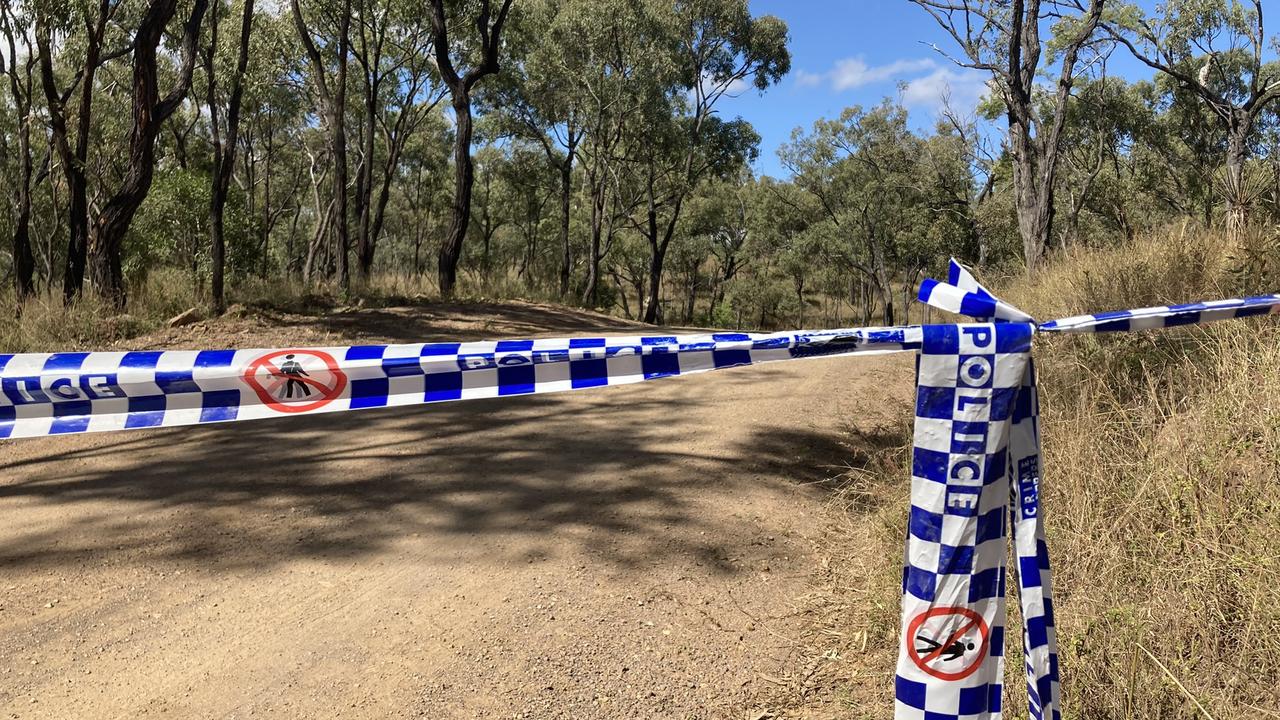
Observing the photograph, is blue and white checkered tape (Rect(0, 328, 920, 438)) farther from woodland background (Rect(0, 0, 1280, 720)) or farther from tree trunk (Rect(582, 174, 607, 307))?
tree trunk (Rect(582, 174, 607, 307))

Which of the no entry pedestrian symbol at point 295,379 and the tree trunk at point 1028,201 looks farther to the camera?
the tree trunk at point 1028,201

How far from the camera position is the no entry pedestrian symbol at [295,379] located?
207 cm

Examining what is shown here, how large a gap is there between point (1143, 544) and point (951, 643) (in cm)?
173

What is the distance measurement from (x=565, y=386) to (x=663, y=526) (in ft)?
8.31

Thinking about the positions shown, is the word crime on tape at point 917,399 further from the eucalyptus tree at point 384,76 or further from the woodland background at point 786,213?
the eucalyptus tree at point 384,76

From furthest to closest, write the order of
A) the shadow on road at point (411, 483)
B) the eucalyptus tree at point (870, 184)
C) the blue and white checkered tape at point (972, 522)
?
1. the eucalyptus tree at point (870, 184)
2. the shadow on road at point (411, 483)
3. the blue and white checkered tape at point (972, 522)

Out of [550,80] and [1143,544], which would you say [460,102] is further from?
[1143,544]

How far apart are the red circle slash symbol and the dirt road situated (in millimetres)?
1096

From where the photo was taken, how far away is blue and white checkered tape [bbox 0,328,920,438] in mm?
2035

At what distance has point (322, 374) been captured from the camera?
2.08 meters

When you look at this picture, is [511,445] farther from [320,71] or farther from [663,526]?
[320,71]

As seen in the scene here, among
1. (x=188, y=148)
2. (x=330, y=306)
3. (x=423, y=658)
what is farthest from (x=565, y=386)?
(x=188, y=148)

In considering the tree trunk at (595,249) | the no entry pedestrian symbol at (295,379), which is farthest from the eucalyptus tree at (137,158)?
the tree trunk at (595,249)

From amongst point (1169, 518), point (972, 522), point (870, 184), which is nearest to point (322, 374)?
point (972, 522)
